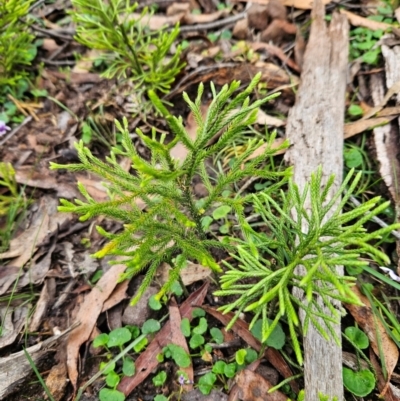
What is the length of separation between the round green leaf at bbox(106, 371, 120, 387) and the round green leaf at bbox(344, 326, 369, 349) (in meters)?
1.43

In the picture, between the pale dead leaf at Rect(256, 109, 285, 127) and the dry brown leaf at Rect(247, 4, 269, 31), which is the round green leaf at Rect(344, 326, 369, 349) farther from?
the dry brown leaf at Rect(247, 4, 269, 31)

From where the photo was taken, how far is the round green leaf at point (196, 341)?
7.86 feet

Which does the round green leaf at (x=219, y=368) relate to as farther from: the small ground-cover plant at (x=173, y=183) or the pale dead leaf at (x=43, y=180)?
the pale dead leaf at (x=43, y=180)

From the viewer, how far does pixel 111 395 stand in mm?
2275

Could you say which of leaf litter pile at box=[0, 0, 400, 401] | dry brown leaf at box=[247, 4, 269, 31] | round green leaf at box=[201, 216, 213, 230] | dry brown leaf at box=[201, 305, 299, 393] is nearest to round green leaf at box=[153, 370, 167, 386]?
leaf litter pile at box=[0, 0, 400, 401]

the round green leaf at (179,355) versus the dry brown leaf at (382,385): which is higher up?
the round green leaf at (179,355)

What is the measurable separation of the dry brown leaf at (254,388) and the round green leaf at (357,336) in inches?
20.6

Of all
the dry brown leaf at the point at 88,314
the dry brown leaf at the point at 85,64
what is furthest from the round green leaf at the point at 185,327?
the dry brown leaf at the point at 85,64

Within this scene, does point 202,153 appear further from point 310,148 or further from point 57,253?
point 57,253

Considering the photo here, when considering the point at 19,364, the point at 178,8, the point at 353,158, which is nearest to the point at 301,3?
the point at 178,8

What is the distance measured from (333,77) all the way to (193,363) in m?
2.45

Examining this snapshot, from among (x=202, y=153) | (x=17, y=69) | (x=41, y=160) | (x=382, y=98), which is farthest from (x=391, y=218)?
(x=17, y=69)

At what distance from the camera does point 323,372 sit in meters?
2.00

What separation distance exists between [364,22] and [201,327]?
3.20 metres
